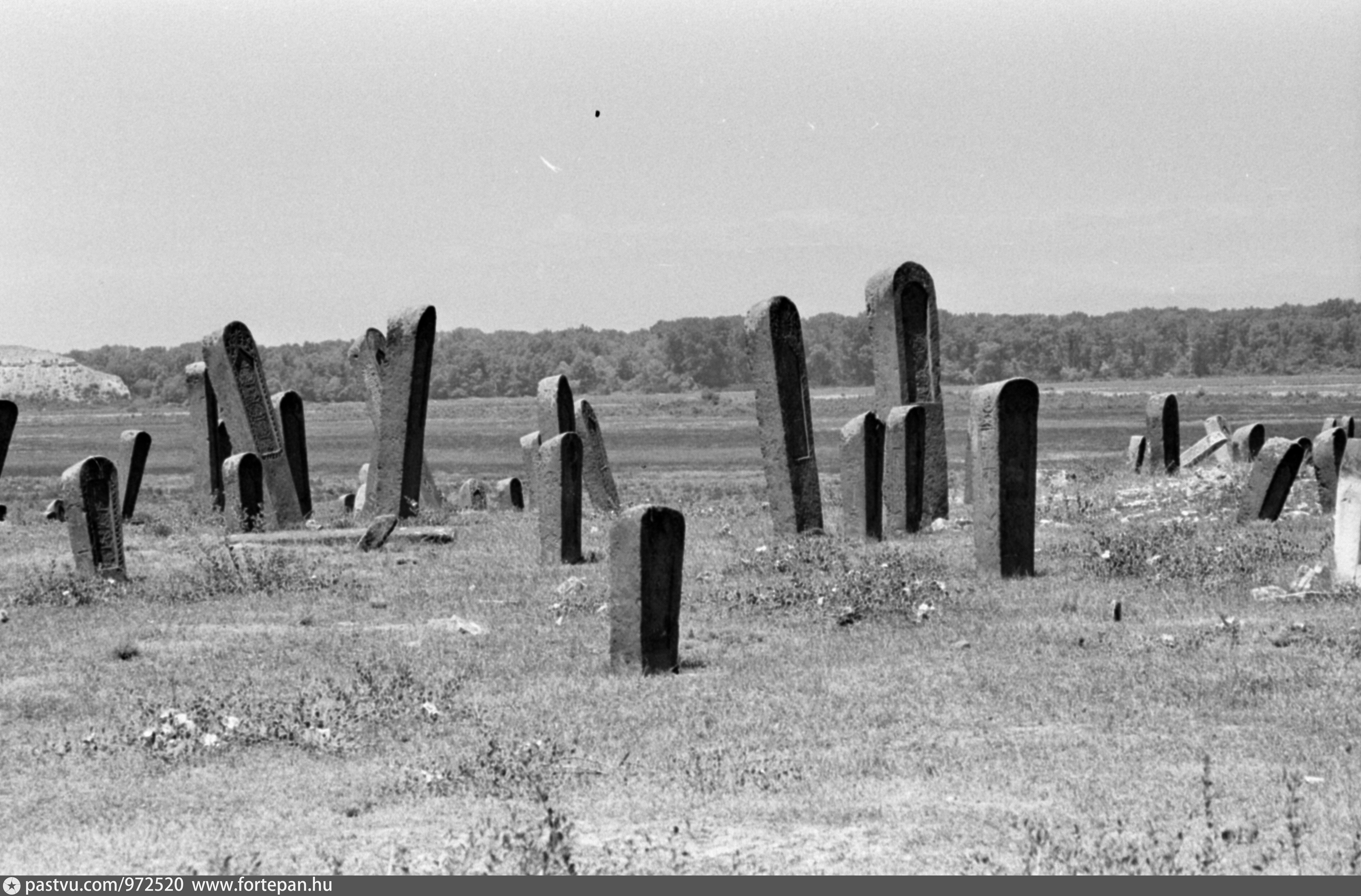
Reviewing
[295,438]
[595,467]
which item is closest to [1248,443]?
[595,467]

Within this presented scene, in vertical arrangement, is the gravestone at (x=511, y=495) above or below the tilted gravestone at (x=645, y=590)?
below

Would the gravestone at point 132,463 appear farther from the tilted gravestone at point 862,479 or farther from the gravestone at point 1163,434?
the gravestone at point 1163,434

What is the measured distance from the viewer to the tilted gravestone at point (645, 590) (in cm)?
1138

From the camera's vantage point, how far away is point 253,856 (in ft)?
22.8

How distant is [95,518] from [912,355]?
35.4ft

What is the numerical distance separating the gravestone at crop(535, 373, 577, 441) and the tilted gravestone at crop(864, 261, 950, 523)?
15.0 feet

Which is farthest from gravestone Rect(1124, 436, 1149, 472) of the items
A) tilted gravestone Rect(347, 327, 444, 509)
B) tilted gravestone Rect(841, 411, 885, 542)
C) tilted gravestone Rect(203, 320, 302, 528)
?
tilted gravestone Rect(203, 320, 302, 528)

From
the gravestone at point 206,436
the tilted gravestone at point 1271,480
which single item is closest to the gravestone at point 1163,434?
the tilted gravestone at point 1271,480

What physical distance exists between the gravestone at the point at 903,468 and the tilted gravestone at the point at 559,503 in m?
4.13

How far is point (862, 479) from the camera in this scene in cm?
1972

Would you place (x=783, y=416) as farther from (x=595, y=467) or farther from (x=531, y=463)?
(x=531, y=463)

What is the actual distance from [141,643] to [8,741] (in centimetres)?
353

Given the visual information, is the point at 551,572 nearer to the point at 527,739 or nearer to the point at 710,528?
the point at 710,528

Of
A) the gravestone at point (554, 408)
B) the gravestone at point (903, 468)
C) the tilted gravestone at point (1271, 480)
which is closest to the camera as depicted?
the tilted gravestone at point (1271, 480)
